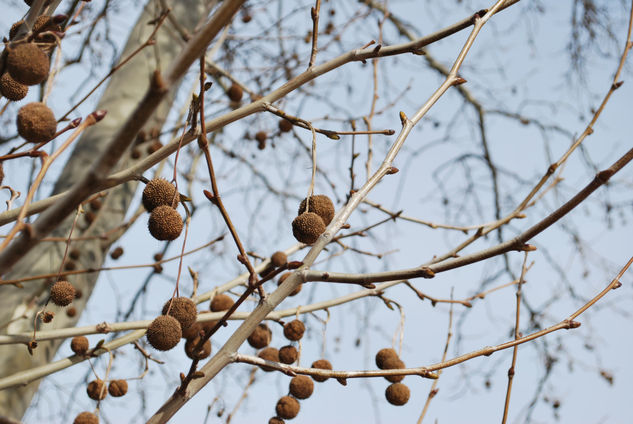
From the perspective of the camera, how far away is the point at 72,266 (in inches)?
79.7

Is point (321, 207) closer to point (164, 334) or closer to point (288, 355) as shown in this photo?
point (164, 334)

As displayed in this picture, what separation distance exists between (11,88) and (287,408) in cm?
80

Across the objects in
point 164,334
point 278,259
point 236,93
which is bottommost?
point 164,334

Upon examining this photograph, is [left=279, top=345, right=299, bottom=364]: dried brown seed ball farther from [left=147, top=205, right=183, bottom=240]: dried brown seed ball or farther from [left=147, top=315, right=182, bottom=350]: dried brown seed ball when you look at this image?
[left=147, top=205, right=183, bottom=240]: dried brown seed ball

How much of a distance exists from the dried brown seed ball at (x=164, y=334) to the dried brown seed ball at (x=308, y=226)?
0.26 meters

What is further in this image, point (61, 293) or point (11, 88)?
point (61, 293)

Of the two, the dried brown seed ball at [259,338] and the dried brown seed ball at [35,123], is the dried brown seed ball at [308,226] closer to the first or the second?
the dried brown seed ball at [35,123]

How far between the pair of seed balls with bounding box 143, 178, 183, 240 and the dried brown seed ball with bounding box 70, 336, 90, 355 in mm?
626

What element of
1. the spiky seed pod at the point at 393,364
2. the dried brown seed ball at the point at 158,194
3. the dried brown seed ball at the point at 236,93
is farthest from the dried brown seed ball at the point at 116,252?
the dried brown seed ball at the point at 158,194

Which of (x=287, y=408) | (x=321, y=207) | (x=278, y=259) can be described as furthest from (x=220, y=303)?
(x=321, y=207)

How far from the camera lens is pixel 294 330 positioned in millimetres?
1288

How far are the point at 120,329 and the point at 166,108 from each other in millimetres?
1472

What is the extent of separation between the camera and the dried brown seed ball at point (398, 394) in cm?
125

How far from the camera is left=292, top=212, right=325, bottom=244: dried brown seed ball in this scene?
882 millimetres
